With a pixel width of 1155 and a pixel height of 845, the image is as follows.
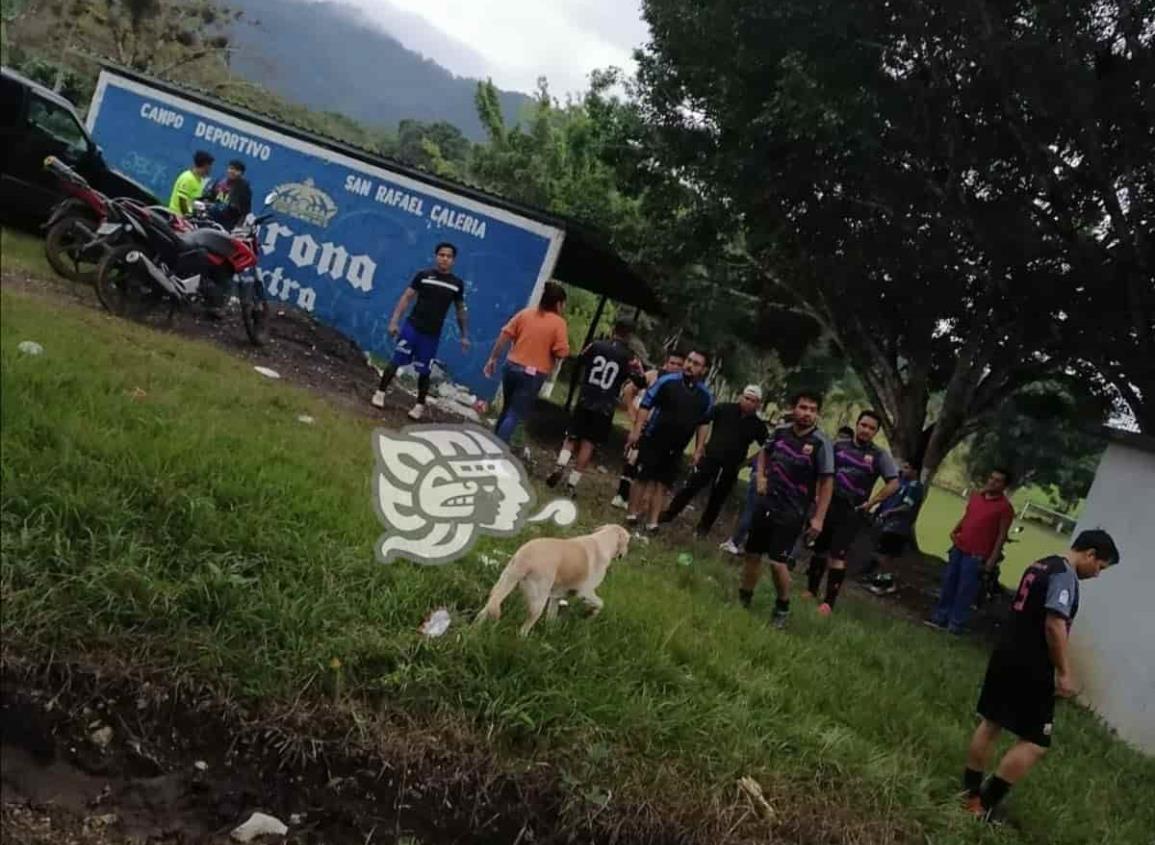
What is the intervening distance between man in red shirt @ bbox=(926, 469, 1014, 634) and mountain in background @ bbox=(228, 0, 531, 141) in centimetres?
543

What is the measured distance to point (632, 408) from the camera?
630 centimetres

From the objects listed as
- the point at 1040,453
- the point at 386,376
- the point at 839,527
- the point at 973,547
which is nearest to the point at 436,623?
the point at 386,376

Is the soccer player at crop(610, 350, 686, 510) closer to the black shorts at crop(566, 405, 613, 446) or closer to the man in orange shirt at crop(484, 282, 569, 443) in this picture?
the black shorts at crop(566, 405, 613, 446)

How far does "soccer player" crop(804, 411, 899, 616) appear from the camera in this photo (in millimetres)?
7129

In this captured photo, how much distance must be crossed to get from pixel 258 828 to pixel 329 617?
0.80m


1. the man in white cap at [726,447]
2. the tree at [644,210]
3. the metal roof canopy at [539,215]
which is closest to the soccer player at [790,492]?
the man in white cap at [726,447]

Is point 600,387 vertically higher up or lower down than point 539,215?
lower down

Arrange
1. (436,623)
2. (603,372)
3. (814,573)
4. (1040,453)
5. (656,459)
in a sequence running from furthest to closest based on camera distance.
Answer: (1040,453) < (814,573) < (656,459) < (603,372) < (436,623)

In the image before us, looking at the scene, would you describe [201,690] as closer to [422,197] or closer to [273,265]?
[273,265]

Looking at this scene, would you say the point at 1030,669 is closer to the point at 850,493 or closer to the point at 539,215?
the point at 850,493

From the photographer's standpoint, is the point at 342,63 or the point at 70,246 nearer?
the point at 70,246

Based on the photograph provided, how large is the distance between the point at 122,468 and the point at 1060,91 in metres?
8.08

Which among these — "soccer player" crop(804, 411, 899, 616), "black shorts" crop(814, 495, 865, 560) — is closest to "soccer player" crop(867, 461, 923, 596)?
"soccer player" crop(804, 411, 899, 616)

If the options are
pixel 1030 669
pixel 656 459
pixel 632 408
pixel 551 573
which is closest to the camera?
pixel 551 573
